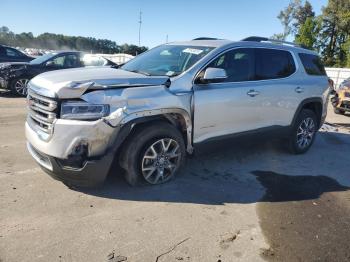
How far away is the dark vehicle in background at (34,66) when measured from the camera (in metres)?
11.6

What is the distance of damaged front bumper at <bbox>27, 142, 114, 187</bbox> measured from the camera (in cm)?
399

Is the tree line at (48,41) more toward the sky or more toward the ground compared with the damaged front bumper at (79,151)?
more toward the sky

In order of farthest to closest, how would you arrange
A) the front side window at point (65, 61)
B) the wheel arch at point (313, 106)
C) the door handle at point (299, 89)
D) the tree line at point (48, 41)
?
the tree line at point (48, 41), the front side window at point (65, 61), the wheel arch at point (313, 106), the door handle at point (299, 89)

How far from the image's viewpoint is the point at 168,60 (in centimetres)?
519

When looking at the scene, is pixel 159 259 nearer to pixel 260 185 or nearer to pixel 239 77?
pixel 260 185

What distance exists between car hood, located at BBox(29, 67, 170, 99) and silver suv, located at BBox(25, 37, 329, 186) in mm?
11

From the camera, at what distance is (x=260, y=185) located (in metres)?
5.11

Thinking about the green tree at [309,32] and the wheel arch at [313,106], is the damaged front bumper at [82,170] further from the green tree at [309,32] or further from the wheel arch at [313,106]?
the green tree at [309,32]

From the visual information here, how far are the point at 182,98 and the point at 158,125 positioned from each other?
0.44 m

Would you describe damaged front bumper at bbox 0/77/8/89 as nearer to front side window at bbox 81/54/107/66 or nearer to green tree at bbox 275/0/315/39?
front side window at bbox 81/54/107/66

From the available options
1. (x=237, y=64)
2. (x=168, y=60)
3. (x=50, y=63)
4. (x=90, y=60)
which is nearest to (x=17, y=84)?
→ (x=50, y=63)

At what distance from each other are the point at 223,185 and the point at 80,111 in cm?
215

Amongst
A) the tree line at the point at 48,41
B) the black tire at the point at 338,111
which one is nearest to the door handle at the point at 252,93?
the black tire at the point at 338,111

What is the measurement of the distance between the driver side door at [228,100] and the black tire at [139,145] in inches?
17.4
